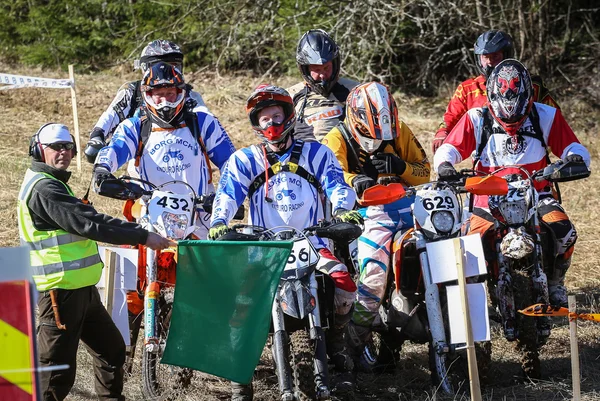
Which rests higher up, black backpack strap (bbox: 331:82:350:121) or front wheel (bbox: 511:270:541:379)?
black backpack strap (bbox: 331:82:350:121)

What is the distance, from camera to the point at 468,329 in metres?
5.94

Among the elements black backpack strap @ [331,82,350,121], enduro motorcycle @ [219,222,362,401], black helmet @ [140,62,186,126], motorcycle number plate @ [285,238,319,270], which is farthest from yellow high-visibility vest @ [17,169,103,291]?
black backpack strap @ [331,82,350,121]

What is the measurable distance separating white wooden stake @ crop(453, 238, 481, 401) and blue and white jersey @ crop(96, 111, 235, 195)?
232cm

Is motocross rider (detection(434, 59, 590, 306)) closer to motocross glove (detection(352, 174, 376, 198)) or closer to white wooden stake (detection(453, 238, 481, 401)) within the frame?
motocross glove (detection(352, 174, 376, 198))

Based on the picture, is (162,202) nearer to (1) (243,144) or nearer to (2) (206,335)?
(2) (206,335)

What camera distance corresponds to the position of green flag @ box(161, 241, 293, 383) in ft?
19.0

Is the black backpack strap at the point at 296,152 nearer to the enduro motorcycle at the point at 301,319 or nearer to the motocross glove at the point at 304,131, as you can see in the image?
the enduro motorcycle at the point at 301,319

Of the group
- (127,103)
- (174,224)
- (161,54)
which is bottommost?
(174,224)

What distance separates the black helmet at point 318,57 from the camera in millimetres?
8727

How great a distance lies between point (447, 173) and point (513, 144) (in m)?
0.80

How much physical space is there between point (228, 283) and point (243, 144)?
8.90 m

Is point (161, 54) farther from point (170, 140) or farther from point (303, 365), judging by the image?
point (303, 365)

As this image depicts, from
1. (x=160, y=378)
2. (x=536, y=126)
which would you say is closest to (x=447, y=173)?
(x=536, y=126)

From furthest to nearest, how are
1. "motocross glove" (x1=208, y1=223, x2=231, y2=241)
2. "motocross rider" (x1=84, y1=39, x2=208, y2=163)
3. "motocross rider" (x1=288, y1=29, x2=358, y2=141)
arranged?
"motocross rider" (x1=288, y1=29, x2=358, y2=141) → "motocross rider" (x1=84, y1=39, x2=208, y2=163) → "motocross glove" (x1=208, y1=223, x2=231, y2=241)
